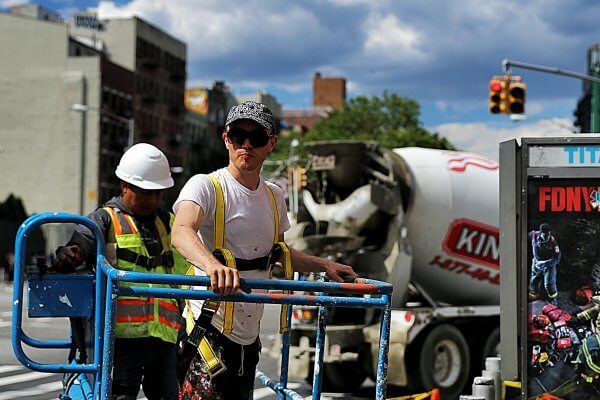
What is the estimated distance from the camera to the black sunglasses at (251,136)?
4.31m

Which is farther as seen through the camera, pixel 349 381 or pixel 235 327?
pixel 349 381

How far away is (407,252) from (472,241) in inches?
46.9

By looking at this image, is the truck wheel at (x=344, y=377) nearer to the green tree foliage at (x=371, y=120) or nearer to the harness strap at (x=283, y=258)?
the harness strap at (x=283, y=258)

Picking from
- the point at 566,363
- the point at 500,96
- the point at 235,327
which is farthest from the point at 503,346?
the point at 500,96

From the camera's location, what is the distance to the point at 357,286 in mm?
3754

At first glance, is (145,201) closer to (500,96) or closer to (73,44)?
(500,96)

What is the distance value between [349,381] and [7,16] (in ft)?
182

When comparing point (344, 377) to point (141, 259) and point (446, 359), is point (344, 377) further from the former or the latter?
point (141, 259)

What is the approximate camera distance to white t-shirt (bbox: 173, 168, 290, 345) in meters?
4.27

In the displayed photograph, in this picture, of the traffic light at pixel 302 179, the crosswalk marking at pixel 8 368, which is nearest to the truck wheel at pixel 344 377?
the traffic light at pixel 302 179

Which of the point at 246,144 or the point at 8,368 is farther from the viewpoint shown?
the point at 8,368

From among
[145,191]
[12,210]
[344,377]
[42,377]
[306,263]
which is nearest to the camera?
[306,263]

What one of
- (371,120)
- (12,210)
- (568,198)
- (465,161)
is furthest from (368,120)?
(568,198)

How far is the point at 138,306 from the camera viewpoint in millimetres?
5547
